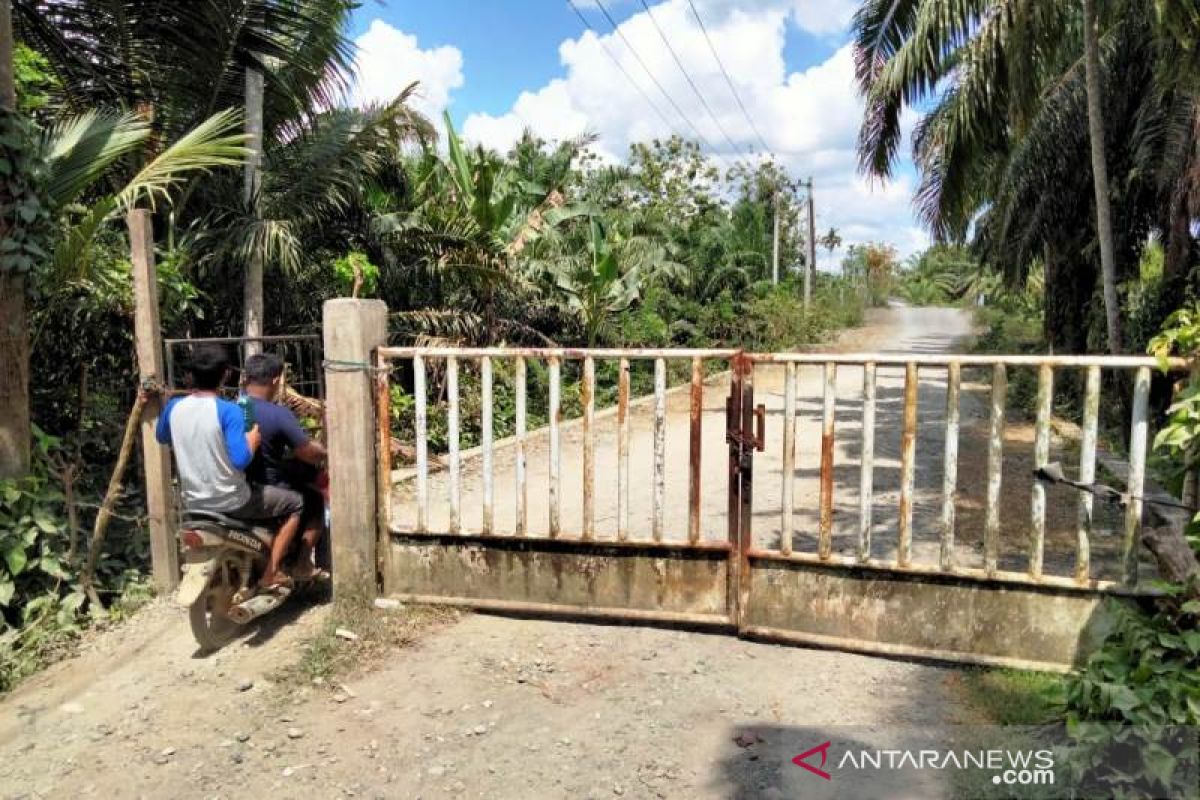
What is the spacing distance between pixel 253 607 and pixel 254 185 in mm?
5576

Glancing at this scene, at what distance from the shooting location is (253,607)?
173 inches

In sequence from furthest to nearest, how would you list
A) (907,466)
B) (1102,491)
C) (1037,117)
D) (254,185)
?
(1037,117)
(254,185)
(907,466)
(1102,491)

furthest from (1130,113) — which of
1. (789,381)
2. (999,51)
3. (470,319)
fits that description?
(789,381)

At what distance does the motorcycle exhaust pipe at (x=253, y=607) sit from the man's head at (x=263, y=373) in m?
1.09

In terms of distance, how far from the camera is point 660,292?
18609 millimetres

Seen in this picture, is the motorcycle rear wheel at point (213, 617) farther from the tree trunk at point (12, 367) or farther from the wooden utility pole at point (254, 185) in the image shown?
the wooden utility pole at point (254, 185)

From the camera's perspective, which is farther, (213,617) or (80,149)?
(80,149)

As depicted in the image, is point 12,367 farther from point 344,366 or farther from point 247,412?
point 344,366

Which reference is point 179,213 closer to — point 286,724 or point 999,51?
point 286,724

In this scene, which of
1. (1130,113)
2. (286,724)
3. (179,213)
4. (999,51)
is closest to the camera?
(286,724)

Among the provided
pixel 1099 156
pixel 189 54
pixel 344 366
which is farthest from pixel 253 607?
pixel 1099 156

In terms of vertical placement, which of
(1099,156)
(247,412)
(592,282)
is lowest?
(247,412)

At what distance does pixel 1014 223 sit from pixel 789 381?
1481 cm

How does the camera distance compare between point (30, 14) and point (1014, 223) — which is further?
point (1014, 223)
